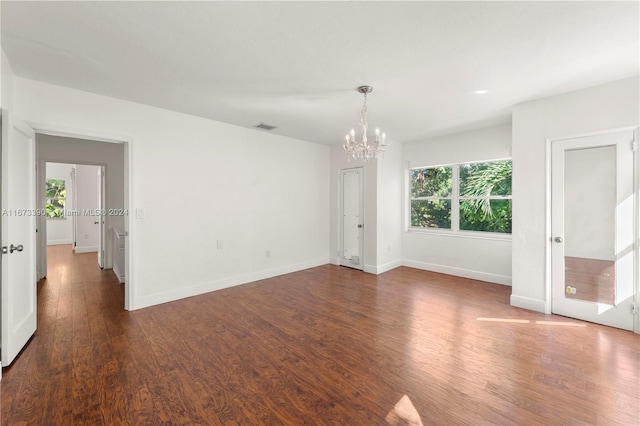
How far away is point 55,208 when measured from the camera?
888 centimetres

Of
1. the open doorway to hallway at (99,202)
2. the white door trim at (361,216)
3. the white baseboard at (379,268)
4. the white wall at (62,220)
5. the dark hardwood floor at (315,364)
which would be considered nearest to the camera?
the dark hardwood floor at (315,364)

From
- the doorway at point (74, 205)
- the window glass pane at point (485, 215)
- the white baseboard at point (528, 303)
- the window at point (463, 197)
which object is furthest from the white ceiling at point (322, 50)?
the doorway at point (74, 205)

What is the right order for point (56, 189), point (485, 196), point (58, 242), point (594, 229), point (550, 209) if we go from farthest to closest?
point (58, 242), point (56, 189), point (485, 196), point (550, 209), point (594, 229)

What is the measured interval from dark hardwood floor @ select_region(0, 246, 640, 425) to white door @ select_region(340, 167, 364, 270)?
196cm

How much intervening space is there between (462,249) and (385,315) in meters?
2.69

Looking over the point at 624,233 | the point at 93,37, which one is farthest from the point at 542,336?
the point at 93,37

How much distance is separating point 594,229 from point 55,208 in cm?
1321

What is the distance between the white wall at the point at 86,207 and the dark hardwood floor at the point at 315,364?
5327 mm

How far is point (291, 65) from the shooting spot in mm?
2576

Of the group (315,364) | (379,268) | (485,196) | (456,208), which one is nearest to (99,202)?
(379,268)

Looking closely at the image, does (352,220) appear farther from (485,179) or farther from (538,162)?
(538,162)

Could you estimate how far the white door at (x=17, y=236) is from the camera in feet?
7.36

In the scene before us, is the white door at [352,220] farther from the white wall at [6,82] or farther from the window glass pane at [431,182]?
the white wall at [6,82]

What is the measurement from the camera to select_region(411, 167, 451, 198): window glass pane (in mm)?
5508
